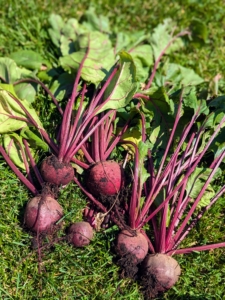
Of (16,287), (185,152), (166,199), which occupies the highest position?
(185,152)

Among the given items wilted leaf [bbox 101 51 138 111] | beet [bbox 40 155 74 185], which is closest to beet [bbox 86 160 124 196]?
beet [bbox 40 155 74 185]

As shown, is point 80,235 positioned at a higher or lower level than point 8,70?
lower

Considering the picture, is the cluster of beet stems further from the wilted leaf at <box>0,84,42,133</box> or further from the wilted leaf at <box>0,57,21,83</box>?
the wilted leaf at <box>0,57,21,83</box>

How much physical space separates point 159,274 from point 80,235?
652 millimetres

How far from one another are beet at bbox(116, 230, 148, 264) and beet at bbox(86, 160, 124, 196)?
367 mm

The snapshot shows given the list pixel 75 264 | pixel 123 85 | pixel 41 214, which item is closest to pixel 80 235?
pixel 75 264

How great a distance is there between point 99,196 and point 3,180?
31.2 inches

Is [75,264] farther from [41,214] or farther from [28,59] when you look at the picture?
[28,59]

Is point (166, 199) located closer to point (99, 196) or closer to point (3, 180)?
point (99, 196)

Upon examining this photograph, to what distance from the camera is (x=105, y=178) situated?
3.47 m

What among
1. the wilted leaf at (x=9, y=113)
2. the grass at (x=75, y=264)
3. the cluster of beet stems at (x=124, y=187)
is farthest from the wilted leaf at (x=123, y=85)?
the grass at (x=75, y=264)

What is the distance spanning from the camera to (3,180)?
3.62m

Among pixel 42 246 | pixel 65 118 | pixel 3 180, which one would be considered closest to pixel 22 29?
pixel 65 118

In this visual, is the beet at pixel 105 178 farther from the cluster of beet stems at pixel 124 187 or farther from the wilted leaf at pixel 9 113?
the wilted leaf at pixel 9 113
